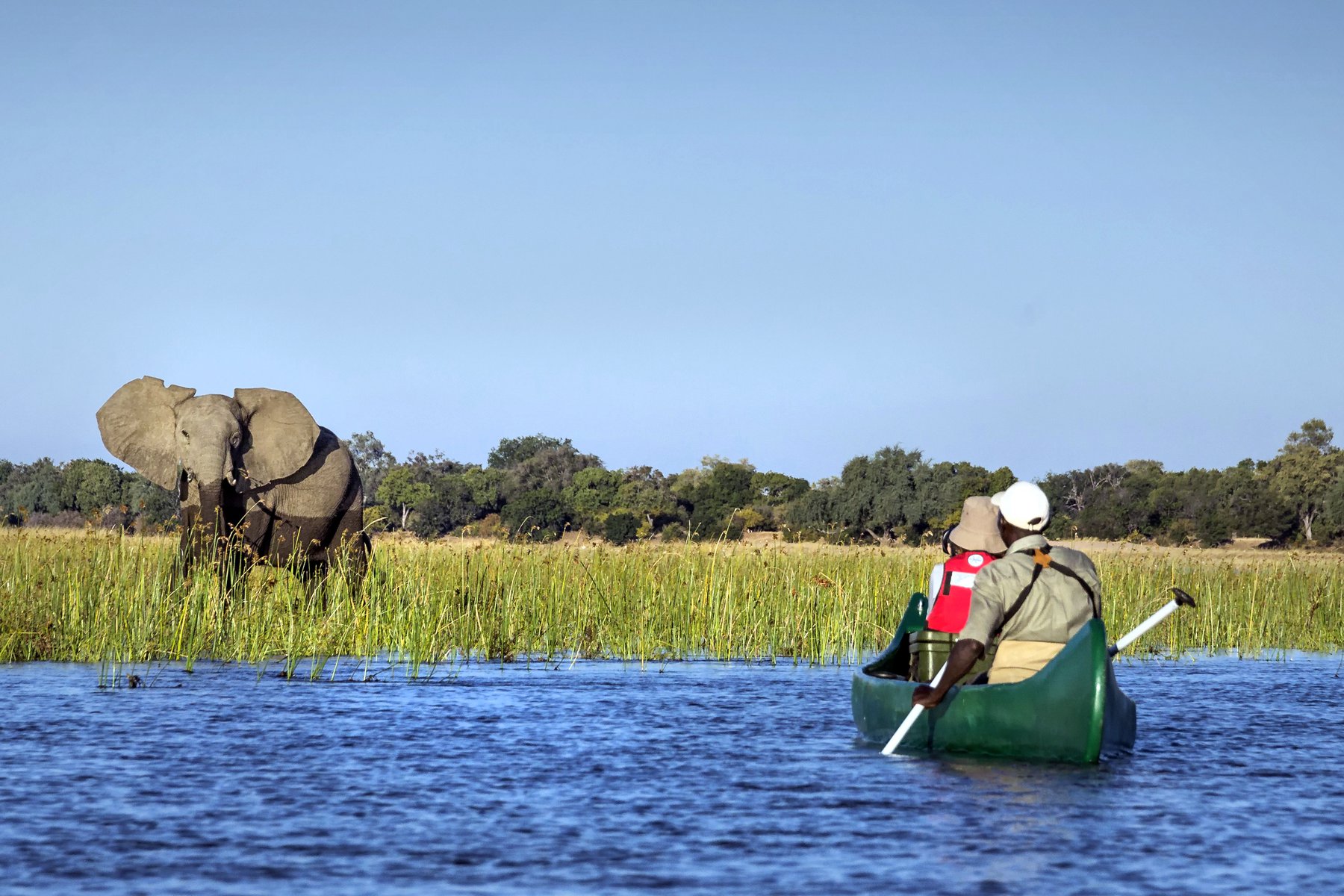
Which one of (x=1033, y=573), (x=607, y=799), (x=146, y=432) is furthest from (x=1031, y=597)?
(x=146, y=432)

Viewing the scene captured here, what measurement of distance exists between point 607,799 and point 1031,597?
8.85 feet

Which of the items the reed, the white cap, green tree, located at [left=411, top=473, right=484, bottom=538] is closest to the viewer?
the white cap

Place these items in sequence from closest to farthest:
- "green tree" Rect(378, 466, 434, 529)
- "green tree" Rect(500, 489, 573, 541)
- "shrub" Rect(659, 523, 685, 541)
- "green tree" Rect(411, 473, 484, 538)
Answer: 1. "shrub" Rect(659, 523, 685, 541)
2. "green tree" Rect(500, 489, 573, 541)
3. "green tree" Rect(411, 473, 484, 538)
4. "green tree" Rect(378, 466, 434, 529)

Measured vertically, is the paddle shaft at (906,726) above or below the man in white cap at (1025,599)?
below

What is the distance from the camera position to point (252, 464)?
18.0m

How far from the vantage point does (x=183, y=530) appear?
54.5ft

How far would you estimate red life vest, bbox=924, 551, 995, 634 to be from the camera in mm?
9938

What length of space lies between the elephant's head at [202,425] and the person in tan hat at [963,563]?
9.84 m

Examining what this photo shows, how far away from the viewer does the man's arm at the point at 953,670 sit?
28.5 ft

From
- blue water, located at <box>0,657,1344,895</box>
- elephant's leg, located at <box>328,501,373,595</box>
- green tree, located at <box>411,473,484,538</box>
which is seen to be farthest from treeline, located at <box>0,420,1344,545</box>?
blue water, located at <box>0,657,1344,895</box>

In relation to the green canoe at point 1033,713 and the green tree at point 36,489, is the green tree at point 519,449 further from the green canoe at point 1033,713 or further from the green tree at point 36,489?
the green canoe at point 1033,713

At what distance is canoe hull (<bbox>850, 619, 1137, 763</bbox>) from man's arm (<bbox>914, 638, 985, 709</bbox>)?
41 centimetres

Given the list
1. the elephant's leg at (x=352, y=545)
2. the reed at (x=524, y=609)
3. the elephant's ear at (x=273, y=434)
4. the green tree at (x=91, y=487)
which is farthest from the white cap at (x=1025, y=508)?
the green tree at (x=91, y=487)

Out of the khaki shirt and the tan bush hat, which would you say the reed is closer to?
the tan bush hat
